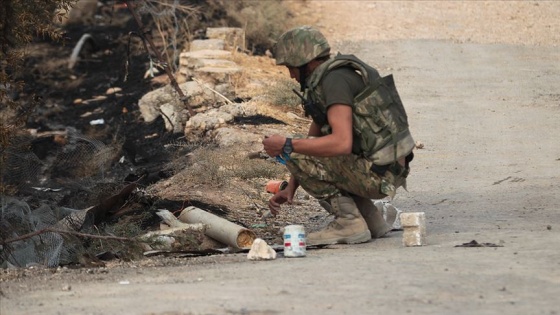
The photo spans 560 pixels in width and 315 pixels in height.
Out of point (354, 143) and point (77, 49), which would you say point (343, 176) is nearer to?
point (354, 143)

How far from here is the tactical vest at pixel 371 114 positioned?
6.85 m

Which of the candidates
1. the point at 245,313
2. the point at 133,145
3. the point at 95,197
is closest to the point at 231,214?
the point at 95,197

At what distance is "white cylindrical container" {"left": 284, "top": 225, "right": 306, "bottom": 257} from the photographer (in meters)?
6.62

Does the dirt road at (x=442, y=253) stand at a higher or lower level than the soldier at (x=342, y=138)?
lower

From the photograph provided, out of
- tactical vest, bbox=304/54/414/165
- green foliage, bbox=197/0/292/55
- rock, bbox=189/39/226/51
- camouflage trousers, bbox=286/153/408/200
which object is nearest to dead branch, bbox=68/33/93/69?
green foliage, bbox=197/0/292/55

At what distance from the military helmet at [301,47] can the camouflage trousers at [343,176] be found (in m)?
0.55

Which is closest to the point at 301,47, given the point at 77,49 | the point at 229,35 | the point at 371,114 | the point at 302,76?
the point at 302,76

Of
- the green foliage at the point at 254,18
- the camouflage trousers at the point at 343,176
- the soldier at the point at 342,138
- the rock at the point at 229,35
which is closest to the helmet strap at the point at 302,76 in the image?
the soldier at the point at 342,138

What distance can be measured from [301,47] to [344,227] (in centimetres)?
109

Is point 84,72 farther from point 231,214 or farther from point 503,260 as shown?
point 503,260

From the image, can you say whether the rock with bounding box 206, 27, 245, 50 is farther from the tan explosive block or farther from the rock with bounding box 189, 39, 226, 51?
the tan explosive block

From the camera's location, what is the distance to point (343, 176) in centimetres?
704

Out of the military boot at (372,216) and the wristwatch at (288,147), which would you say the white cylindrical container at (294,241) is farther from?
the military boot at (372,216)

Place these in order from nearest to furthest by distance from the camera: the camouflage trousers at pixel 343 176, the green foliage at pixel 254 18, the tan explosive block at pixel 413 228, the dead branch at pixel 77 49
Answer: the tan explosive block at pixel 413 228
the camouflage trousers at pixel 343 176
the green foliage at pixel 254 18
the dead branch at pixel 77 49
